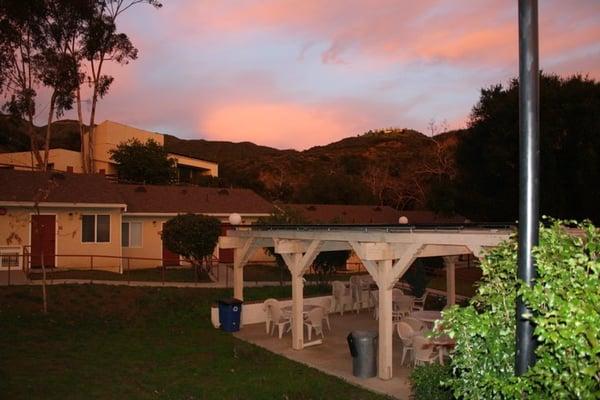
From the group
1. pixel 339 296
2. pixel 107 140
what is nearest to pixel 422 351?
pixel 339 296

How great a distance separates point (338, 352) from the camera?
12.4 m

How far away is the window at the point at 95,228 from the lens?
2338 cm

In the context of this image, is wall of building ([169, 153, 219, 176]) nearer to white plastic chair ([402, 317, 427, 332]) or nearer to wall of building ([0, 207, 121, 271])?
wall of building ([0, 207, 121, 271])

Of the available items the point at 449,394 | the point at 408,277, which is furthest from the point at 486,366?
the point at 408,277

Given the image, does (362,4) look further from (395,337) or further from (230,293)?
(230,293)

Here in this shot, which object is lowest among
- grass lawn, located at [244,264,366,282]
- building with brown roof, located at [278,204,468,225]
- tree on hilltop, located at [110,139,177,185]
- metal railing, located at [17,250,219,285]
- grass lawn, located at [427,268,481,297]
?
grass lawn, located at [427,268,481,297]

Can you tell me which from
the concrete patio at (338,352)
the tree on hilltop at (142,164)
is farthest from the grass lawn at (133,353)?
the tree on hilltop at (142,164)

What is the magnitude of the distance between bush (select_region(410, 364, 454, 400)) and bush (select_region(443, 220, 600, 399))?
225 centimetres

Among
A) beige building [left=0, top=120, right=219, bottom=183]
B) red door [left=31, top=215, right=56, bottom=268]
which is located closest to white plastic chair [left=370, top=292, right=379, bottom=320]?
red door [left=31, top=215, right=56, bottom=268]

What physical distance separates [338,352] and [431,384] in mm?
6225

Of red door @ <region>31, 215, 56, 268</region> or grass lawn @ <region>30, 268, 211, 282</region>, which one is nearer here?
grass lawn @ <region>30, 268, 211, 282</region>

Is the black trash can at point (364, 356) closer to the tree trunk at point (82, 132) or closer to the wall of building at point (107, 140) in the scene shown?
the tree trunk at point (82, 132)

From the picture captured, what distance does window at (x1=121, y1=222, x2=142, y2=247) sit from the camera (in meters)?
26.0

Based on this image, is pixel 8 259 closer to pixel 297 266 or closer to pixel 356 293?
pixel 356 293
